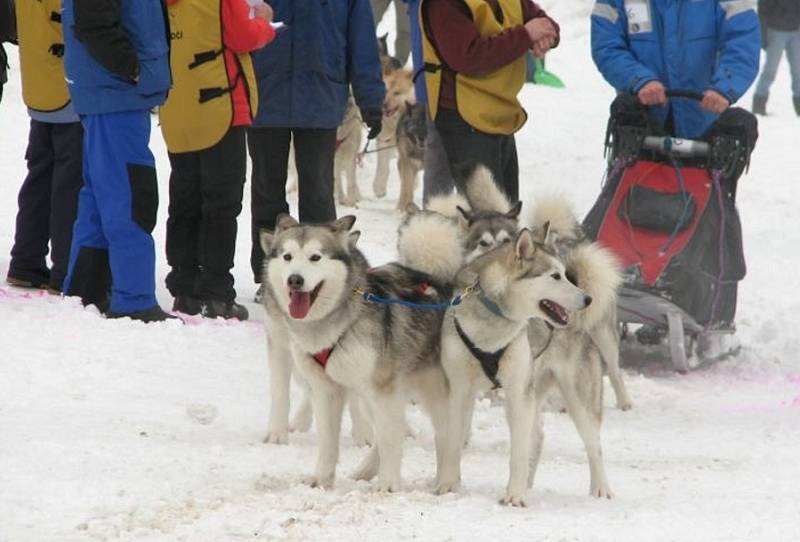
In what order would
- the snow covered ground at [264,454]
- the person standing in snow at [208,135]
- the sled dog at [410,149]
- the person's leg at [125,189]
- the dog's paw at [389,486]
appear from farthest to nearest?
the sled dog at [410,149]
the person standing in snow at [208,135]
the person's leg at [125,189]
the dog's paw at [389,486]
the snow covered ground at [264,454]

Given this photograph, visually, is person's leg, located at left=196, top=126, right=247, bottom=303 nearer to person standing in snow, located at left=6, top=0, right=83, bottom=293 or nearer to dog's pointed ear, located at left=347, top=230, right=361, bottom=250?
person standing in snow, located at left=6, top=0, right=83, bottom=293

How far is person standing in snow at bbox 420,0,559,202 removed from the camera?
5.61 metres

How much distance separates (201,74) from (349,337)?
2.10 meters

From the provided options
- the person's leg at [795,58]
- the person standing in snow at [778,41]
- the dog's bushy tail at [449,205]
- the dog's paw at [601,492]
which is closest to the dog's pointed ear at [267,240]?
the dog's bushy tail at [449,205]

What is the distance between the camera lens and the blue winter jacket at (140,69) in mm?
5246

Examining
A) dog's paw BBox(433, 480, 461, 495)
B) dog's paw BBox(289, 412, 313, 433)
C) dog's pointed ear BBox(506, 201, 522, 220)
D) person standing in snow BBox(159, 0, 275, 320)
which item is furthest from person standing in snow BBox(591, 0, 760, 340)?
dog's paw BBox(433, 480, 461, 495)

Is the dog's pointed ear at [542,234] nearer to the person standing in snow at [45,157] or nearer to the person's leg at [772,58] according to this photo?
the person standing in snow at [45,157]

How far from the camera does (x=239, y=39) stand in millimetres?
5617

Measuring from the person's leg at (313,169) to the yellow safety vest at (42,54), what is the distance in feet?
3.28

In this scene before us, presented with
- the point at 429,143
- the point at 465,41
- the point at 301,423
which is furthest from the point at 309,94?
the point at 301,423

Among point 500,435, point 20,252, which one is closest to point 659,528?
point 500,435

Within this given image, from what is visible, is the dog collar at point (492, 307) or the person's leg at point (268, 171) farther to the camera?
the person's leg at point (268, 171)

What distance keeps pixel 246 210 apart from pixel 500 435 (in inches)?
175

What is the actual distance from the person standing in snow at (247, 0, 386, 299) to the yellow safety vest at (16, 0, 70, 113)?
0.81 metres
